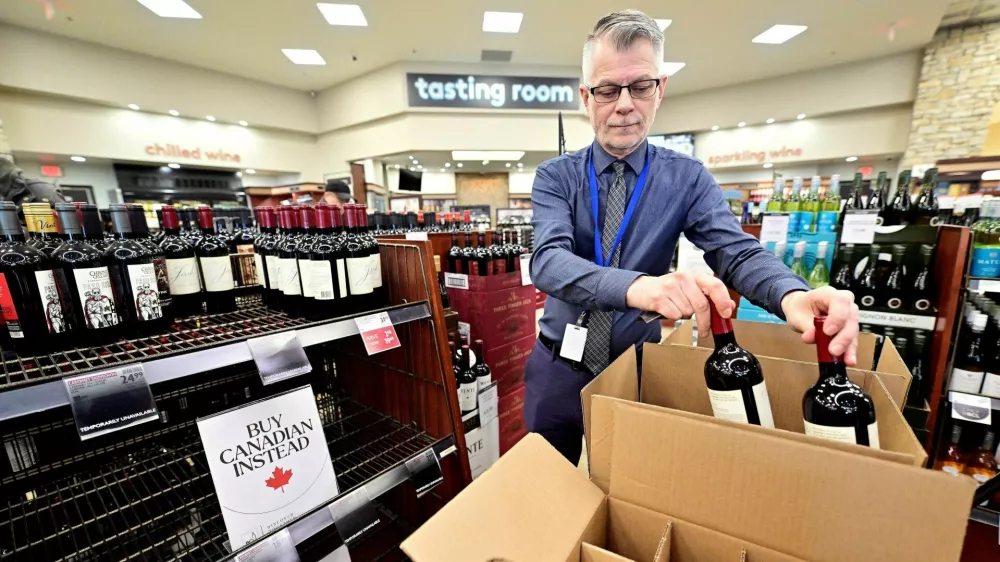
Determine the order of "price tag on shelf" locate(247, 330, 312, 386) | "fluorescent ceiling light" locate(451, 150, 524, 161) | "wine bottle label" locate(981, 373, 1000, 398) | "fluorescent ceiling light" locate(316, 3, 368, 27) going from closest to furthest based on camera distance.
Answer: "price tag on shelf" locate(247, 330, 312, 386) < "wine bottle label" locate(981, 373, 1000, 398) < "fluorescent ceiling light" locate(316, 3, 368, 27) < "fluorescent ceiling light" locate(451, 150, 524, 161)

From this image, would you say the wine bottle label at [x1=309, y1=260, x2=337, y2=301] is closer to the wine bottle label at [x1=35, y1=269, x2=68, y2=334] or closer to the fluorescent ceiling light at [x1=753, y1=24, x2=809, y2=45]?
the wine bottle label at [x1=35, y1=269, x2=68, y2=334]

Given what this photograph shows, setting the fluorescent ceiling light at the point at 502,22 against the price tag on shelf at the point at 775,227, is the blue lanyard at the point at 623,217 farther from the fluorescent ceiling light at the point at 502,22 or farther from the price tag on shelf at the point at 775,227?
the fluorescent ceiling light at the point at 502,22

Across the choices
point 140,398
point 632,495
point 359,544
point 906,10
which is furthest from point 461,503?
point 906,10

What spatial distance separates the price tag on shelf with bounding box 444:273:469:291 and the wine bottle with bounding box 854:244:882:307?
2302 millimetres

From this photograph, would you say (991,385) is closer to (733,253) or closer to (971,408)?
(971,408)

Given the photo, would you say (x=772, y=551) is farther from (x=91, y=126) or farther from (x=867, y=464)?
(x=91, y=126)

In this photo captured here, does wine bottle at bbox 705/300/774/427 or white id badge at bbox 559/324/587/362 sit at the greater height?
wine bottle at bbox 705/300/774/427

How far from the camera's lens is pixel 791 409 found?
0.77 meters

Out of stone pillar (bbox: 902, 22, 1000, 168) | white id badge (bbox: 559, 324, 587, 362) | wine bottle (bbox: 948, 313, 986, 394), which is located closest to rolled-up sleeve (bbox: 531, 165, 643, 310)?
white id badge (bbox: 559, 324, 587, 362)

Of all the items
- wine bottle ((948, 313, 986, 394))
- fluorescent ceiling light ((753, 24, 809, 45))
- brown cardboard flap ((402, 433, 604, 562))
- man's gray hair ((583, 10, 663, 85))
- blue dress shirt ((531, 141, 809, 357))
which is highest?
fluorescent ceiling light ((753, 24, 809, 45))

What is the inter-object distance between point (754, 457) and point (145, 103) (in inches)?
404

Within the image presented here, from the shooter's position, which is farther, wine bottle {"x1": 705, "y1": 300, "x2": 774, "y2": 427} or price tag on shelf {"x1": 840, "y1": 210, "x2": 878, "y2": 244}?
price tag on shelf {"x1": 840, "y1": 210, "x2": 878, "y2": 244}

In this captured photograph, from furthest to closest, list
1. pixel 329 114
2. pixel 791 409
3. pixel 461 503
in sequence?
1. pixel 329 114
2. pixel 791 409
3. pixel 461 503

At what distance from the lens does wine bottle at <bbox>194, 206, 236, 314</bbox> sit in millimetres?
1203
